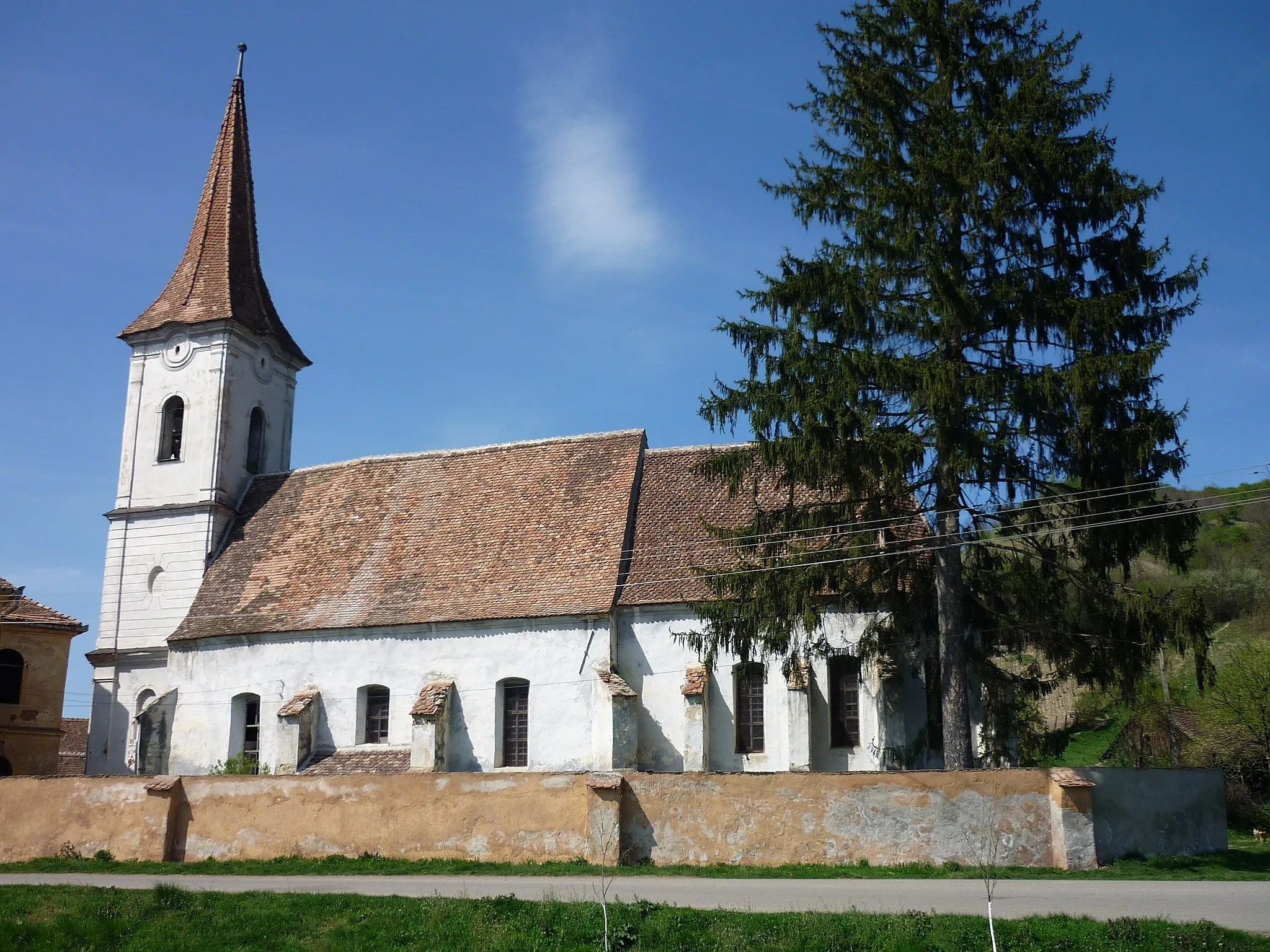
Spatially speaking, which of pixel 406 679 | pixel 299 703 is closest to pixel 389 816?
pixel 406 679

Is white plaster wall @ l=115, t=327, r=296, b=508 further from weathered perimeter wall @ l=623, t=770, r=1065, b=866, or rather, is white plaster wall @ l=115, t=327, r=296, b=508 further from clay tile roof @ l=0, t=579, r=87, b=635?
weathered perimeter wall @ l=623, t=770, r=1065, b=866

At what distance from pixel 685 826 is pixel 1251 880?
8.41 m

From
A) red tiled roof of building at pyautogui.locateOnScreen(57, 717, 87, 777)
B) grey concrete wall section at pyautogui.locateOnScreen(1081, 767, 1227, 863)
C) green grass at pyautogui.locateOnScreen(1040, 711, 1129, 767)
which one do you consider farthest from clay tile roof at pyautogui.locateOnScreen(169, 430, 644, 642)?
red tiled roof of building at pyautogui.locateOnScreen(57, 717, 87, 777)

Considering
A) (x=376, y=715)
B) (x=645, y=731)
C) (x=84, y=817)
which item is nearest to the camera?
(x=84, y=817)

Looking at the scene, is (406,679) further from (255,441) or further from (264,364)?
(264,364)

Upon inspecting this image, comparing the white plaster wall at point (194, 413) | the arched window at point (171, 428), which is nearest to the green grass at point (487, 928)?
the white plaster wall at point (194, 413)

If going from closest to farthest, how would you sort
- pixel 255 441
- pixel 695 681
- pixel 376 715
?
1. pixel 695 681
2. pixel 376 715
3. pixel 255 441

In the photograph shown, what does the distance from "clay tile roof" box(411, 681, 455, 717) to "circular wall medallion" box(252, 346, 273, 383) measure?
13.6 metres

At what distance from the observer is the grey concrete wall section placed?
59.6 ft

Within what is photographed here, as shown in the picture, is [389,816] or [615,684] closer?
[389,816]

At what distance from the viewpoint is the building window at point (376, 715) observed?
94.4 feet

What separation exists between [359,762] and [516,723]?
391 centimetres

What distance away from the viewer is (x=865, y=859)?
1850 cm

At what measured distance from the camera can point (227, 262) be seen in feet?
121
